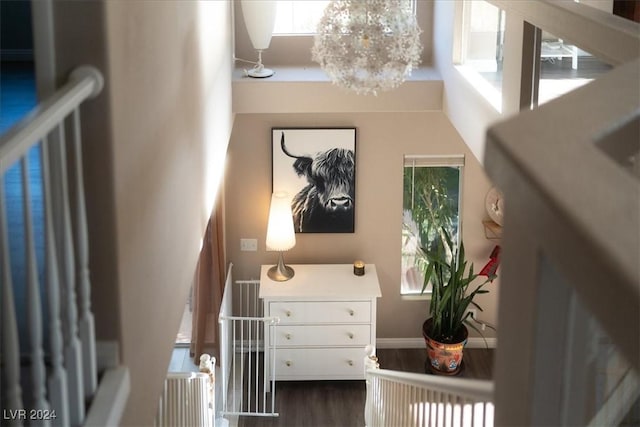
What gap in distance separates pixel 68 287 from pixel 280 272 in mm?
5032

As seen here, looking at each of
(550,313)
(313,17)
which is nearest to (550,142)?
(550,313)

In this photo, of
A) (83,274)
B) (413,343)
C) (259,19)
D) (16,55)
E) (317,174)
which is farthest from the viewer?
(413,343)

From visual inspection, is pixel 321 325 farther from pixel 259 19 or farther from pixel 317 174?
pixel 259 19

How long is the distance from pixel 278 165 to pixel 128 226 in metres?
4.76

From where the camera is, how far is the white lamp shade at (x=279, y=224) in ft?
22.5

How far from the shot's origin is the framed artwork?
701 cm

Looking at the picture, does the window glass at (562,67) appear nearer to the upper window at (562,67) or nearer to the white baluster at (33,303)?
the upper window at (562,67)

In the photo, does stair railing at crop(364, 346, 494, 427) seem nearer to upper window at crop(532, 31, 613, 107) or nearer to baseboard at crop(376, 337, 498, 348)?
upper window at crop(532, 31, 613, 107)

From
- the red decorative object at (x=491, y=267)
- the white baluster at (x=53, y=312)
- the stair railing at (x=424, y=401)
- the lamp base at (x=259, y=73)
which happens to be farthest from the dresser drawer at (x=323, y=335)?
the white baluster at (x=53, y=312)

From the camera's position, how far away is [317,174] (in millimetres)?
7141

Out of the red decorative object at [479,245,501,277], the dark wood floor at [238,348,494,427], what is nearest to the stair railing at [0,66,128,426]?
the dark wood floor at [238,348,494,427]

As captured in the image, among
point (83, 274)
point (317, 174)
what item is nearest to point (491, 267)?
point (317, 174)

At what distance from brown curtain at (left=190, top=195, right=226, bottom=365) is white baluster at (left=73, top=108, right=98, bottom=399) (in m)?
4.19

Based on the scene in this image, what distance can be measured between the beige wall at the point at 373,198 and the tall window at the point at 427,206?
0.21ft
